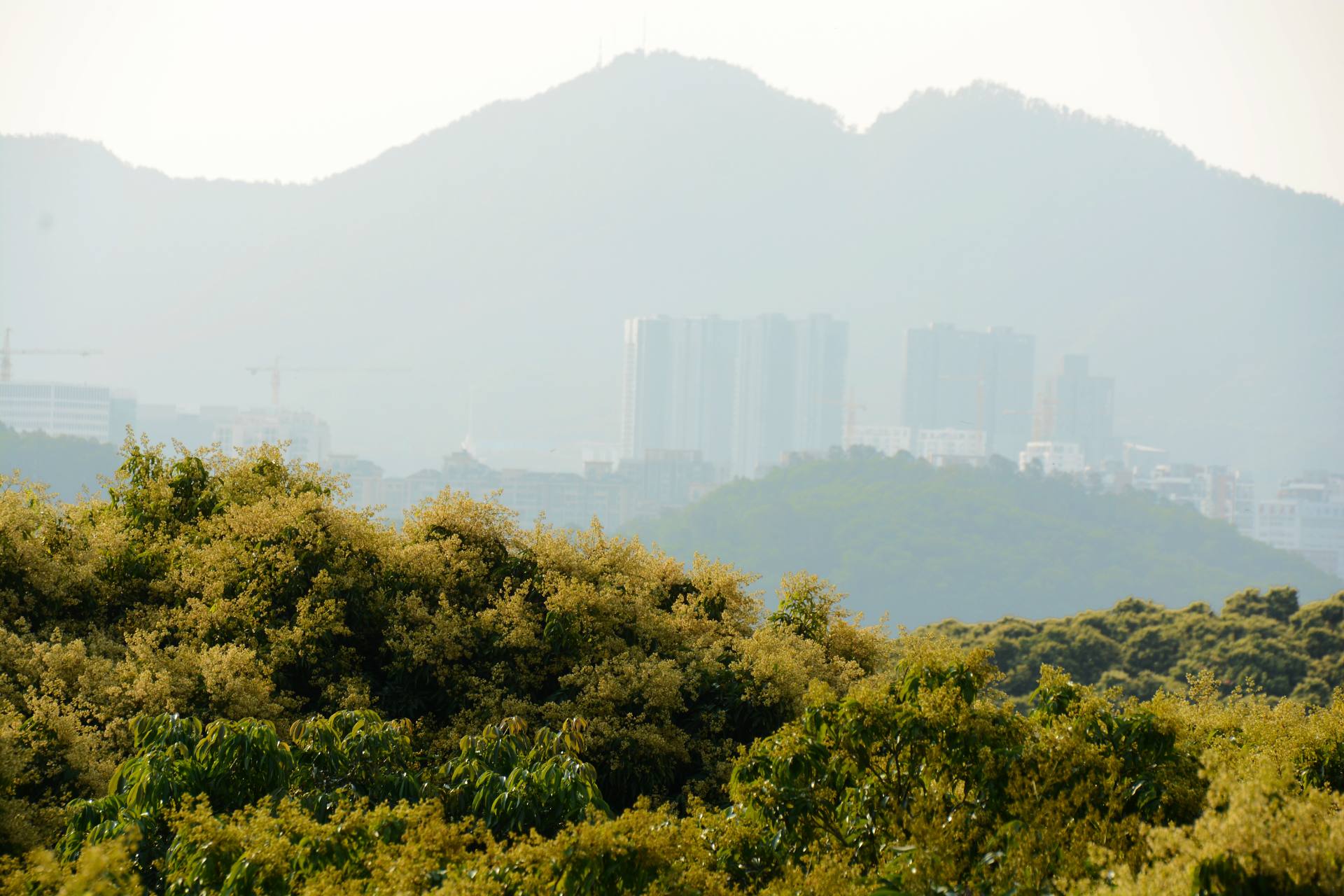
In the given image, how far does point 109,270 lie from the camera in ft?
513

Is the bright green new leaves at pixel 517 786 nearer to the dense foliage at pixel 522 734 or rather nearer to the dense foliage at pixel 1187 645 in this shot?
the dense foliage at pixel 522 734

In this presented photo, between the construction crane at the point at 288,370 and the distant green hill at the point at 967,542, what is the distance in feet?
233

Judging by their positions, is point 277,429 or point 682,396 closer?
point 277,429

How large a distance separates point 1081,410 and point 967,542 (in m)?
60.4

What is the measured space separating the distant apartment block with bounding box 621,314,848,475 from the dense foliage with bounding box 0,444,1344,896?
419 feet

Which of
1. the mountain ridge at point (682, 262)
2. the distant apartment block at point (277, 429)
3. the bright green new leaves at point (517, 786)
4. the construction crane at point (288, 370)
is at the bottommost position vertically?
the distant apartment block at point (277, 429)

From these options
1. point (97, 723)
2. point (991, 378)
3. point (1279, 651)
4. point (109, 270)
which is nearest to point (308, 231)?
point (109, 270)

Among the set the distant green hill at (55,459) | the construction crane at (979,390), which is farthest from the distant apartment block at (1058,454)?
the distant green hill at (55,459)

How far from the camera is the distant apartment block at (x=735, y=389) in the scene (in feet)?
449

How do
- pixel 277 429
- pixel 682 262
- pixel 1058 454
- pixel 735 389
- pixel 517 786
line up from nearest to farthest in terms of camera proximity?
1. pixel 517 786
2. pixel 277 429
3. pixel 1058 454
4. pixel 735 389
5. pixel 682 262

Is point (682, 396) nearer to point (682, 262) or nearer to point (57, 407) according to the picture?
point (682, 262)

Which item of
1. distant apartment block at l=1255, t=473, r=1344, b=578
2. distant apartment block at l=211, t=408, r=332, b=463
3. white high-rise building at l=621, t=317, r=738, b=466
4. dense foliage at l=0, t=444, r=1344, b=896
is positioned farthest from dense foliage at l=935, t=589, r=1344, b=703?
white high-rise building at l=621, t=317, r=738, b=466

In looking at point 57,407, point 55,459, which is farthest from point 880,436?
point 55,459

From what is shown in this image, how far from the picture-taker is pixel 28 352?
140 meters
